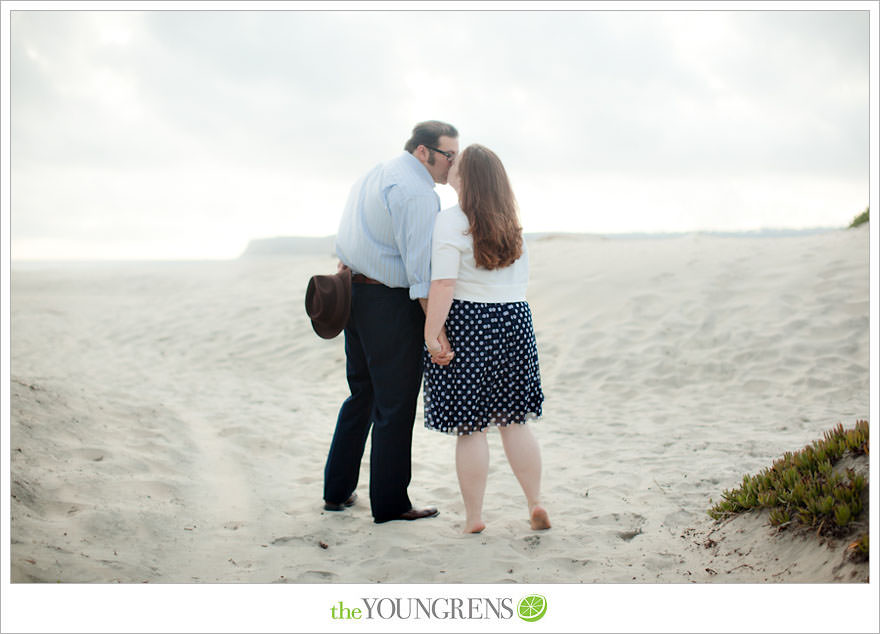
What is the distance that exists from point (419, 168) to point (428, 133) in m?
0.18

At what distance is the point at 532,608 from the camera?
2465 mm

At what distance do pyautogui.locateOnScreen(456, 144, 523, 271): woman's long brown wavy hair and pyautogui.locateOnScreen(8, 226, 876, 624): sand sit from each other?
1.30 metres

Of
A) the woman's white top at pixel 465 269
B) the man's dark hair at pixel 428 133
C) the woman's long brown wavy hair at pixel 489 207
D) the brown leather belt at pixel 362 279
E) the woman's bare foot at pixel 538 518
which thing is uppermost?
the man's dark hair at pixel 428 133

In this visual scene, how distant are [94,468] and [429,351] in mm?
2173

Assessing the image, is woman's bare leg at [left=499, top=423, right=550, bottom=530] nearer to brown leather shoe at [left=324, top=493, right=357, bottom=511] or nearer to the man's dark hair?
brown leather shoe at [left=324, top=493, right=357, bottom=511]

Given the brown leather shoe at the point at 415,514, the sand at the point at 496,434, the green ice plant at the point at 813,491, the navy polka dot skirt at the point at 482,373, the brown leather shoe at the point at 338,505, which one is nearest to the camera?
the green ice plant at the point at 813,491

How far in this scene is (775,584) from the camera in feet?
8.04

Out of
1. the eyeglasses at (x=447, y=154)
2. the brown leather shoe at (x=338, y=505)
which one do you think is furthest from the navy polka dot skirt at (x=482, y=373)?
the brown leather shoe at (x=338, y=505)

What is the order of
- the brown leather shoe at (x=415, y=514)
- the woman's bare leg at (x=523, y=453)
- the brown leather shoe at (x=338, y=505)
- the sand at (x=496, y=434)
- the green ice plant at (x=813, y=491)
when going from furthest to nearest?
the brown leather shoe at (x=338, y=505), the brown leather shoe at (x=415, y=514), the woman's bare leg at (x=523, y=453), the sand at (x=496, y=434), the green ice plant at (x=813, y=491)

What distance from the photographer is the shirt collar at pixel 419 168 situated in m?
3.08

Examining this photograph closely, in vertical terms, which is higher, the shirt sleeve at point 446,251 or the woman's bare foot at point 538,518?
the shirt sleeve at point 446,251

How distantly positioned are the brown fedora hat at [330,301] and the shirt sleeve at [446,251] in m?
0.49

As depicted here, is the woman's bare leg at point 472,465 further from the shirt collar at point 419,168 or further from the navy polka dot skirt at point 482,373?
the shirt collar at point 419,168

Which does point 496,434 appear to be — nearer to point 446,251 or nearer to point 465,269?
point 465,269
